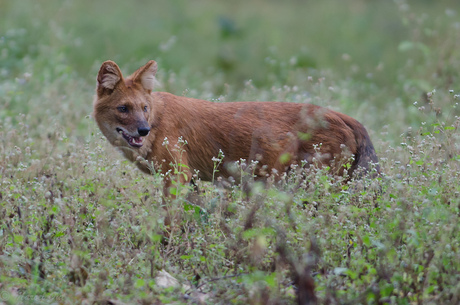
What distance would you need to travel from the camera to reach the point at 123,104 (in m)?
5.47

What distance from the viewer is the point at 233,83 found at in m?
11.7

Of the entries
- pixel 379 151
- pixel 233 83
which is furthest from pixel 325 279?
pixel 233 83

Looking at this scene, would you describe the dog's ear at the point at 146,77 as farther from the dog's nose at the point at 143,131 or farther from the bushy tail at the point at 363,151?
the bushy tail at the point at 363,151

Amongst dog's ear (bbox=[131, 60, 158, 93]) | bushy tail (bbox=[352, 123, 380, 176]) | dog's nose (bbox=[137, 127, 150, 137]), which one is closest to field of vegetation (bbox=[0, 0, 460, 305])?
bushy tail (bbox=[352, 123, 380, 176])

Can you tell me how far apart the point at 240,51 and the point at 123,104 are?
26.4 ft

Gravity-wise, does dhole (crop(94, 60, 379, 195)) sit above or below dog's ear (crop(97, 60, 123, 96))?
below

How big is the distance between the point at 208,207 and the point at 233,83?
7.53 m

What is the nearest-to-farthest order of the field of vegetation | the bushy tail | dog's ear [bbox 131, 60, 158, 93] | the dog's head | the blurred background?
the field of vegetation, the dog's head, the bushy tail, dog's ear [bbox 131, 60, 158, 93], the blurred background

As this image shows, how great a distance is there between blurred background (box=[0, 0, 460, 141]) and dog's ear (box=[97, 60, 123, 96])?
6.68 feet

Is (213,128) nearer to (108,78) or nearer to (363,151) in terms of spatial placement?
(108,78)

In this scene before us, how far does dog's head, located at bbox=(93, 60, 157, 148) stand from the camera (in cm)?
533

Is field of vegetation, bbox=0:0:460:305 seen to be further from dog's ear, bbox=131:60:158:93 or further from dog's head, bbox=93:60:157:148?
dog's ear, bbox=131:60:158:93

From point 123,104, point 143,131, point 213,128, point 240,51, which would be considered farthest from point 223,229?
point 240,51

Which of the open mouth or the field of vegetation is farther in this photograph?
the open mouth
